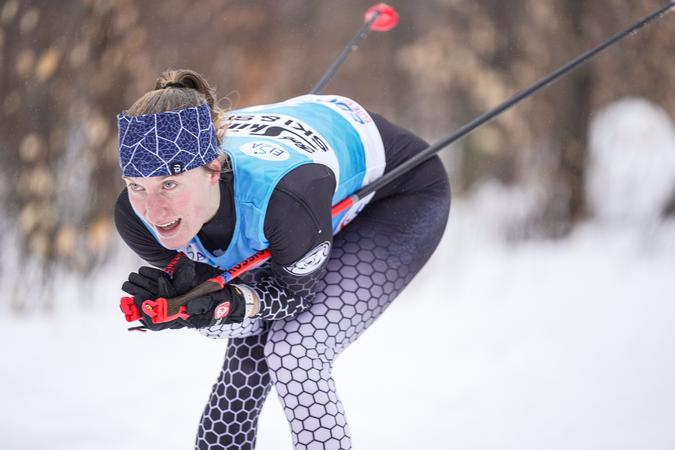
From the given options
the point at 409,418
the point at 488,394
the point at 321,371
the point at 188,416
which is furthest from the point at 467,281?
the point at 321,371

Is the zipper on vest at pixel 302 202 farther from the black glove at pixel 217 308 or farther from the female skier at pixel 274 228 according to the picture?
the black glove at pixel 217 308

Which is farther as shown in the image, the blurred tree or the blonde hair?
the blurred tree

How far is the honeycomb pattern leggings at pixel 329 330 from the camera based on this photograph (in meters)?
1.48

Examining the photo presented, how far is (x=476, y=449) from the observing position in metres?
2.60

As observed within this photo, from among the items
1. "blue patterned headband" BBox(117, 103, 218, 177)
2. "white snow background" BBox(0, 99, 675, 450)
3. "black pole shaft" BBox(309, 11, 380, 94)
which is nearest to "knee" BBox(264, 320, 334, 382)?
"blue patterned headband" BBox(117, 103, 218, 177)

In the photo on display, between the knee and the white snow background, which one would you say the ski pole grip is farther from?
the white snow background

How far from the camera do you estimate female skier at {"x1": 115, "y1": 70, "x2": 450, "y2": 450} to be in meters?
1.38

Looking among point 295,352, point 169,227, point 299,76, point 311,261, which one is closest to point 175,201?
point 169,227

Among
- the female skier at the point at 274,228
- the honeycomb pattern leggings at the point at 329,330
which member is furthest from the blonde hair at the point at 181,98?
the honeycomb pattern leggings at the point at 329,330

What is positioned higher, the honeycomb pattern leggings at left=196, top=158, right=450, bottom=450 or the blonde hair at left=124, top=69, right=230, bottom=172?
the blonde hair at left=124, top=69, right=230, bottom=172

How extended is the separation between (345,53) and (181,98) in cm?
84

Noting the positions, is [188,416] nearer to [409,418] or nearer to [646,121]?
[409,418]

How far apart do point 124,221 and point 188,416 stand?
1.46 m

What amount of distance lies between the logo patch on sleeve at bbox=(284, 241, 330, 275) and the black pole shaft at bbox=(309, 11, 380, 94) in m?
0.65
